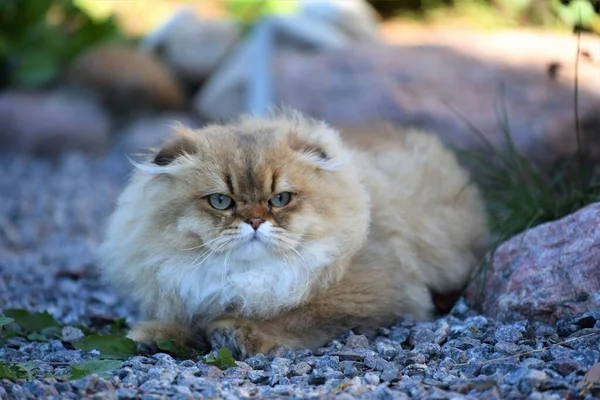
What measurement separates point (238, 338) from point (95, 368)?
23.3 inches

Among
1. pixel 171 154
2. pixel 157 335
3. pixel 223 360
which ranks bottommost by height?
pixel 223 360

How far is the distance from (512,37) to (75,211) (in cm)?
408

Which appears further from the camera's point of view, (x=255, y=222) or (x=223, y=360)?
(x=255, y=222)

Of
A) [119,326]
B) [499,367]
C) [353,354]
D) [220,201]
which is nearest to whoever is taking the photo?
[499,367]

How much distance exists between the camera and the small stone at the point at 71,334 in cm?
358

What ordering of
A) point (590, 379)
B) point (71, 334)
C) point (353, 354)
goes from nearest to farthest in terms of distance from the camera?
point (590, 379) < point (353, 354) < point (71, 334)

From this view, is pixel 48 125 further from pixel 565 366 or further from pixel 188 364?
pixel 565 366

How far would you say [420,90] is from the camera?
20.1 feet

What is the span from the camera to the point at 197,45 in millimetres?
9117

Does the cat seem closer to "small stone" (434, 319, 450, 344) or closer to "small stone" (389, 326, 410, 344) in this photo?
"small stone" (389, 326, 410, 344)

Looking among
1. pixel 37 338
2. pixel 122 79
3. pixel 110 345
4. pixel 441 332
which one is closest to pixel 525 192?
pixel 441 332

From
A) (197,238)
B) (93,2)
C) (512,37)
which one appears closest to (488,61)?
(512,37)

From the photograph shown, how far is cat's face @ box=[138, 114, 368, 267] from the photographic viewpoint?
3.25 metres

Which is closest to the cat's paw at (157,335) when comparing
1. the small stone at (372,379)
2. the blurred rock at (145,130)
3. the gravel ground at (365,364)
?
the gravel ground at (365,364)
